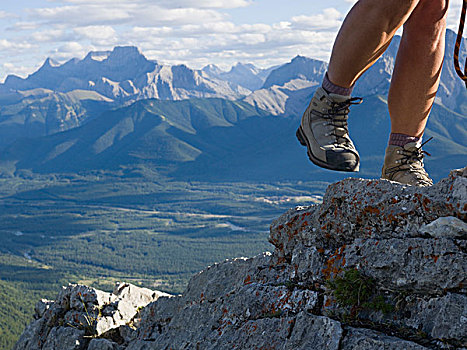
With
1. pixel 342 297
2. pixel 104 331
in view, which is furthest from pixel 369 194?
pixel 104 331

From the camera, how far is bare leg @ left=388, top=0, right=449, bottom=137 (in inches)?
223

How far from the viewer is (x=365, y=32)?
501cm

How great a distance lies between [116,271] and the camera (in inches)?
7648

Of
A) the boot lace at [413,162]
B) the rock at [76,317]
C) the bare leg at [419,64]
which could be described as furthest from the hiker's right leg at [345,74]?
the rock at [76,317]

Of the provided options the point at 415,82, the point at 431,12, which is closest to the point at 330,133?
the point at 415,82

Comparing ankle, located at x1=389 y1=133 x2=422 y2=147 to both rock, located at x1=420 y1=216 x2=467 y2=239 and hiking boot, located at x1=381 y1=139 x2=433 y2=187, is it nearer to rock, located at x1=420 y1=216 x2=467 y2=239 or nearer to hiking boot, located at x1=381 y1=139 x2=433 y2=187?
hiking boot, located at x1=381 y1=139 x2=433 y2=187

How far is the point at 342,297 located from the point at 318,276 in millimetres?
768

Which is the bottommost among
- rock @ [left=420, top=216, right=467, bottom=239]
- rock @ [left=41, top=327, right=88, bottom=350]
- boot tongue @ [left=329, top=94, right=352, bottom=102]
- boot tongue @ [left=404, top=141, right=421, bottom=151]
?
rock @ [left=41, top=327, right=88, bottom=350]

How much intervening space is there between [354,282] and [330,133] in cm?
176

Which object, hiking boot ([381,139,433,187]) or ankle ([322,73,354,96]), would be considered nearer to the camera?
ankle ([322,73,354,96])

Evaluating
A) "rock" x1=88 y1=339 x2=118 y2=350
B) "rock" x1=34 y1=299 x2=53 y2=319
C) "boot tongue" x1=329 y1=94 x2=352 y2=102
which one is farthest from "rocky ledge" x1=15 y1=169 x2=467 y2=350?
"rock" x1=34 y1=299 x2=53 y2=319

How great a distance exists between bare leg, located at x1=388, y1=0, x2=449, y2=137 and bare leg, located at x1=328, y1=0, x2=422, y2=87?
0.64 m

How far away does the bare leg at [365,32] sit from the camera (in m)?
4.91

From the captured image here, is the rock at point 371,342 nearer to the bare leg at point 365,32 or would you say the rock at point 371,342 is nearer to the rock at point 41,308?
the bare leg at point 365,32
